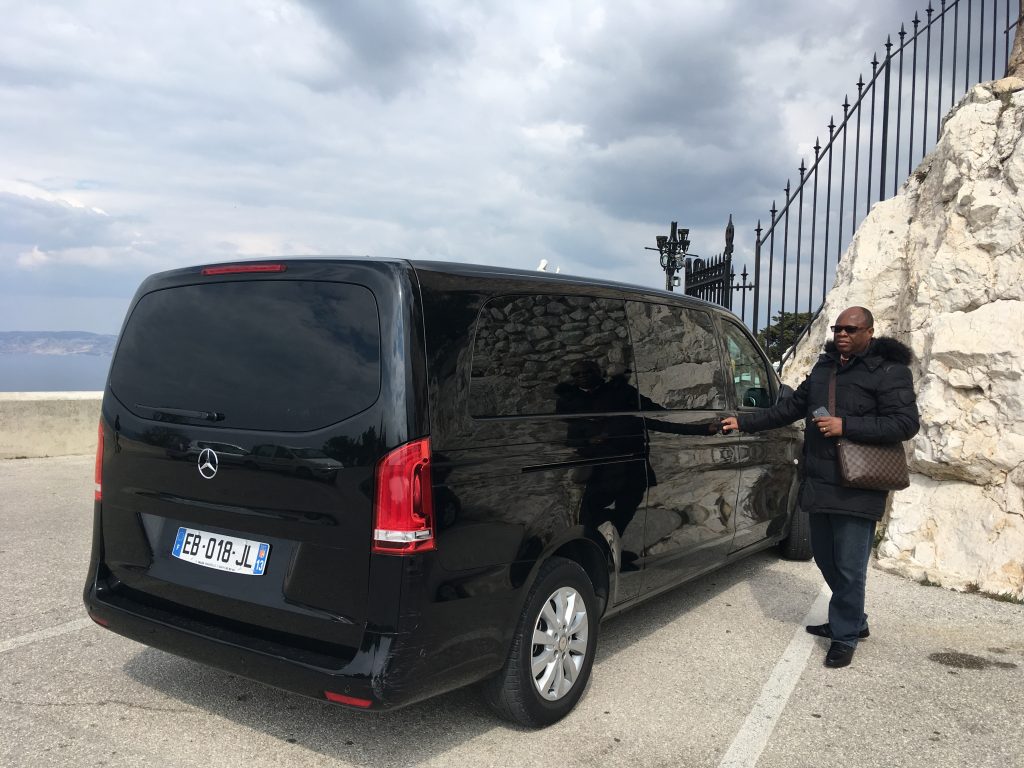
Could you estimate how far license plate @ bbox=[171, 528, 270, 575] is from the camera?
2902 millimetres

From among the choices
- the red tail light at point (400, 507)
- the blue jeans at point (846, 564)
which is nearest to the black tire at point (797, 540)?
the blue jeans at point (846, 564)

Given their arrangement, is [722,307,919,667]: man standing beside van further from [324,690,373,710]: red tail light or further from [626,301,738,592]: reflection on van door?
[324,690,373,710]: red tail light

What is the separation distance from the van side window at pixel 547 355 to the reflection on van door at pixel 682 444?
238 mm

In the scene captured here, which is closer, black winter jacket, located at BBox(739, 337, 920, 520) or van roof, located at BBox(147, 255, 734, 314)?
van roof, located at BBox(147, 255, 734, 314)

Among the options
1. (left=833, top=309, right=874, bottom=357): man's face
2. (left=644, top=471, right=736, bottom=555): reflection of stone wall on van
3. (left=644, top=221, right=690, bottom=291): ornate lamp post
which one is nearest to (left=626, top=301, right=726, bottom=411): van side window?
(left=644, top=471, right=736, bottom=555): reflection of stone wall on van

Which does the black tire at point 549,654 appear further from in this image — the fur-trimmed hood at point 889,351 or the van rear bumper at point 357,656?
the fur-trimmed hood at point 889,351

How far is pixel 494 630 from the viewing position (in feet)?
9.82

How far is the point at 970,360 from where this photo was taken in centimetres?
634

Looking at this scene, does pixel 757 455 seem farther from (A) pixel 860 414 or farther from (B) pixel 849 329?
(B) pixel 849 329

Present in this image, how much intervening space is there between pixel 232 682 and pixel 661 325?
8.94ft

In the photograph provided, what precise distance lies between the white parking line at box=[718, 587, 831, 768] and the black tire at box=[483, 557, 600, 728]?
26.9 inches

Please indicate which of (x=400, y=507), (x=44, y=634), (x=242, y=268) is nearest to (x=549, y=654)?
(x=400, y=507)

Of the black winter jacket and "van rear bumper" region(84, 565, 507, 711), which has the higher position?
the black winter jacket

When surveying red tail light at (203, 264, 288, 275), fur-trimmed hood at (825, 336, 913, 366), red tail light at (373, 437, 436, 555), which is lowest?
red tail light at (373, 437, 436, 555)
